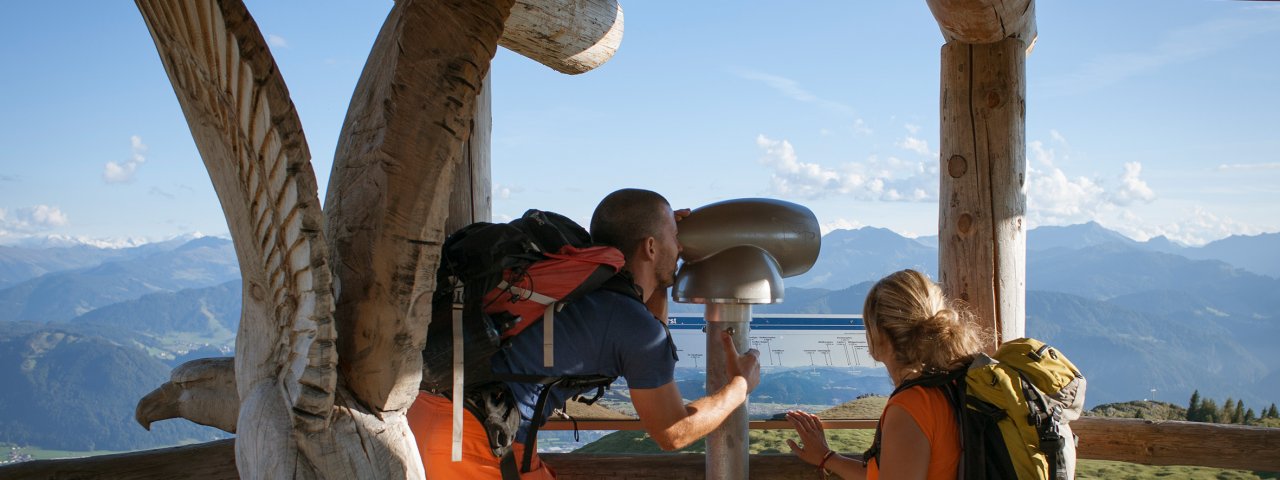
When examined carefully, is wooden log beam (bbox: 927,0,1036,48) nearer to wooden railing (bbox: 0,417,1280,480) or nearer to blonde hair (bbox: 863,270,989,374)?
blonde hair (bbox: 863,270,989,374)

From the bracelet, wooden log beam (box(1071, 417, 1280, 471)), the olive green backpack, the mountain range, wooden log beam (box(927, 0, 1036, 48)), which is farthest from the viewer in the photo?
the mountain range

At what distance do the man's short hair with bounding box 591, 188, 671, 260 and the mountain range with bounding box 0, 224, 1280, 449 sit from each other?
15.3 m

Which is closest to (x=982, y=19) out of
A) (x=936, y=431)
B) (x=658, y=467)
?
(x=936, y=431)

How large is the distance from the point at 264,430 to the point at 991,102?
2.98m

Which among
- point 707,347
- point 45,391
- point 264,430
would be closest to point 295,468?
point 264,430

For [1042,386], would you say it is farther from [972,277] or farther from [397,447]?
[397,447]

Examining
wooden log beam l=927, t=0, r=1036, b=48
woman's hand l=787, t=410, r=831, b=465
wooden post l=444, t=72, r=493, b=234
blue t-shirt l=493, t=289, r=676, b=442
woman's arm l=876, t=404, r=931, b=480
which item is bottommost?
woman's hand l=787, t=410, r=831, b=465

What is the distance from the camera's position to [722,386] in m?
3.05

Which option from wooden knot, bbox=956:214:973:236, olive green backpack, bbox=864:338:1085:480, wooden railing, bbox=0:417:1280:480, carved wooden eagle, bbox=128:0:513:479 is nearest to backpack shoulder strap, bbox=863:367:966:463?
olive green backpack, bbox=864:338:1085:480

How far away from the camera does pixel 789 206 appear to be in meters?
2.96

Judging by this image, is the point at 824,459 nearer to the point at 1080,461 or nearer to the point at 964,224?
the point at 964,224

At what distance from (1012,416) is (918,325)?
306 mm

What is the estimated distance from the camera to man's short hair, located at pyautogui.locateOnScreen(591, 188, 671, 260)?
2520mm

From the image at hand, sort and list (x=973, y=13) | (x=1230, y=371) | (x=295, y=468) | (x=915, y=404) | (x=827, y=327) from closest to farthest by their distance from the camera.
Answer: (x=295, y=468) < (x=915, y=404) < (x=973, y=13) < (x=827, y=327) < (x=1230, y=371)
